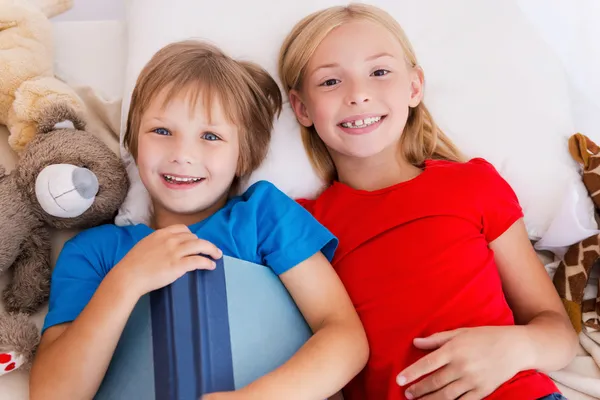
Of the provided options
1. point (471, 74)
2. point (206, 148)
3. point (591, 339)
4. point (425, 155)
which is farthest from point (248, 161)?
point (591, 339)

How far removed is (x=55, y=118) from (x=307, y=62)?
0.47 m

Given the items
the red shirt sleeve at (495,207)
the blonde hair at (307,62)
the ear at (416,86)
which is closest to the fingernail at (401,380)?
the red shirt sleeve at (495,207)

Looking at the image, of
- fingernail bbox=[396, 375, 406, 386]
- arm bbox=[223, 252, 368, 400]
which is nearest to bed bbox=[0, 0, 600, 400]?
arm bbox=[223, 252, 368, 400]

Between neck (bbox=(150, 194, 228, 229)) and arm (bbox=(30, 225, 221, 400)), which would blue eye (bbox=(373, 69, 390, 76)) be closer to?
neck (bbox=(150, 194, 228, 229))

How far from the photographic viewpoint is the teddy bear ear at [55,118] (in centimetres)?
111

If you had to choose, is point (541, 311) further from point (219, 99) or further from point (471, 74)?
point (219, 99)

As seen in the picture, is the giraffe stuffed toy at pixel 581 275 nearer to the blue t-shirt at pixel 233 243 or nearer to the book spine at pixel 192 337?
the blue t-shirt at pixel 233 243

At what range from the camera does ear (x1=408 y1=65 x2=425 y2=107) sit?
4.06 feet

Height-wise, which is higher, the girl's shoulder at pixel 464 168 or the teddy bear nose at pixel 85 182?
the girl's shoulder at pixel 464 168

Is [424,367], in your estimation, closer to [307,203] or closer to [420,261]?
[420,261]

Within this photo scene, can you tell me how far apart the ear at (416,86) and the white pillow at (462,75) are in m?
0.04

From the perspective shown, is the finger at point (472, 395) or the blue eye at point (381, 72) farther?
the blue eye at point (381, 72)

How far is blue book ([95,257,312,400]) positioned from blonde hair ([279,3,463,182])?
1.12ft

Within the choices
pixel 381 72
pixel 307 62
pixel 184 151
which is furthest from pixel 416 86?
pixel 184 151
